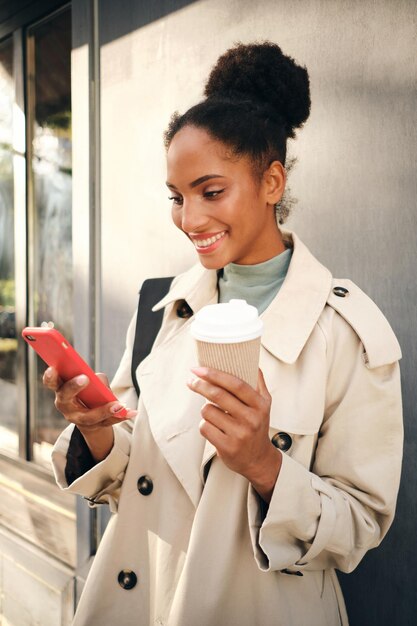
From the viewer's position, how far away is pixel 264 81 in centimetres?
131

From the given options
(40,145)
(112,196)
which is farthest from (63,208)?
(112,196)

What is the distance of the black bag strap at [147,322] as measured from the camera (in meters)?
1.48

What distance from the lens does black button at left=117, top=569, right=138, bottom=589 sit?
4.41ft

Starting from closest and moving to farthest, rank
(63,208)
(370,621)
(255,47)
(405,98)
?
(255,47) → (405,98) → (370,621) → (63,208)

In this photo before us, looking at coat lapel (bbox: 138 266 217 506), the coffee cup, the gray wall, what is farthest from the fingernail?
the gray wall

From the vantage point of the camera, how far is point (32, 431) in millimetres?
3490

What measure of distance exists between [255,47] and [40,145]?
2300 millimetres

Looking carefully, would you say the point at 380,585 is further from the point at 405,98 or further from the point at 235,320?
the point at 405,98

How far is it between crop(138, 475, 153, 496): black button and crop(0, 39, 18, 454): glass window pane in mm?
2554

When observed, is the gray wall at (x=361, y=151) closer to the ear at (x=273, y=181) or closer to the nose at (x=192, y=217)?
the ear at (x=273, y=181)

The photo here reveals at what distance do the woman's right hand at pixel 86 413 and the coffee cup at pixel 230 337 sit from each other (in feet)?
1.20

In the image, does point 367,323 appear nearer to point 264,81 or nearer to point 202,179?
point 202,179

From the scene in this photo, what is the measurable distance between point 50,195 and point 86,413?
7.87 feet

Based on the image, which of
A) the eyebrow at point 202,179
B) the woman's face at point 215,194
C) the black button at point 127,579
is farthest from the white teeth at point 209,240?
the black button at point 127,579
